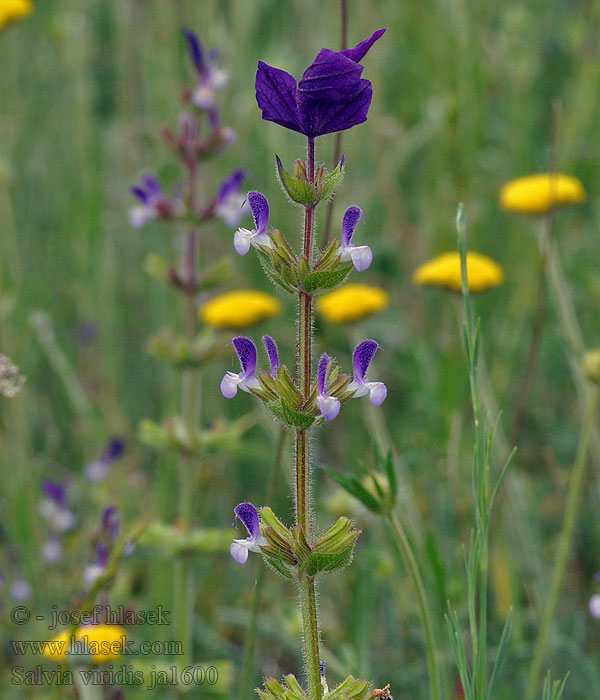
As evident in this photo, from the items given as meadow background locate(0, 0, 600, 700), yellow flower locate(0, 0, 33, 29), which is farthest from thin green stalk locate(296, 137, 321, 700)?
yellow flower locate(0, 0, 33, 29)

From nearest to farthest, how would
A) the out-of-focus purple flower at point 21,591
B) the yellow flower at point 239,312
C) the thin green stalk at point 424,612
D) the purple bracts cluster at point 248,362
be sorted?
the purple bracts cluster at point 248,362 < the thin green stalk at point 424,612 < the out-of-focus purple flower at point 21,591 < the yellow flower at point 239,312

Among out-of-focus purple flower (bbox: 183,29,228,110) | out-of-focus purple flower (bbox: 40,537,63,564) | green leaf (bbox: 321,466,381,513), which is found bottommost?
out-of-focus purple flower (bbox: 40,537,63,564)

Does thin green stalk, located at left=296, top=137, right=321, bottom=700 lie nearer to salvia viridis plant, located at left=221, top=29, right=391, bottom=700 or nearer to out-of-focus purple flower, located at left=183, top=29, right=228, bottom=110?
salvia viridis plant, located at left=221, top=29, right=391, bottom=700

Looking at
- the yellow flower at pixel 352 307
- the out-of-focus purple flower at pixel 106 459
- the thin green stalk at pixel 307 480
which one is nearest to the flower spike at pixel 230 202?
the yellow flower at pixel 352 307

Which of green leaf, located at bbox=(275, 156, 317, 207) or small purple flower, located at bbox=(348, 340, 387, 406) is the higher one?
green leaf, located at bbox=(275, 156, 317, 207)

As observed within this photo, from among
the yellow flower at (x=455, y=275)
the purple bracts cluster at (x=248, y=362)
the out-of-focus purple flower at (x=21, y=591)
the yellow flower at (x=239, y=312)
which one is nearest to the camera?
the purple bracts cluster at (x=248, y=362)

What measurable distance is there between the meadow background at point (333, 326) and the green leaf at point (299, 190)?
16.7 inches

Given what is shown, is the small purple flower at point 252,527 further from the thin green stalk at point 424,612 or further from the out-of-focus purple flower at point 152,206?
the out-of-focus purple flower at point 152,206

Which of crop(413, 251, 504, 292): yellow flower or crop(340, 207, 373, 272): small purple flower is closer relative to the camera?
crop(340, 207, 373, 272): small purple flower

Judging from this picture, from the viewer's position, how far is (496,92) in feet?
9.28

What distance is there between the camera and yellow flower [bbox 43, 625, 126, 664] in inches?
37.9

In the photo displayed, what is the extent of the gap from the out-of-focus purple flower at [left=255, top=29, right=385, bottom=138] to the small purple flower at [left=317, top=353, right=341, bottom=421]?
17cm

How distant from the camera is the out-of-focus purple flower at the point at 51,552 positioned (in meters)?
1.58

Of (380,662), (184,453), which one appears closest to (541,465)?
(380,662)
